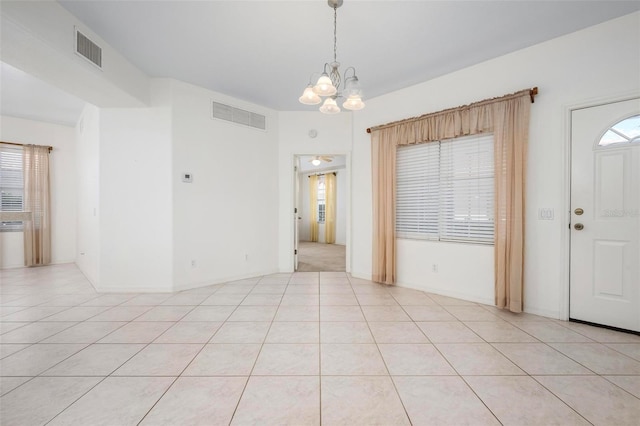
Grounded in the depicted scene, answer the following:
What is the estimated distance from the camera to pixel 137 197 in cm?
367

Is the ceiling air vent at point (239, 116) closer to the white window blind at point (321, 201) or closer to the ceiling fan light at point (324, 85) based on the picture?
the ceiling fan light at point (324, 85)

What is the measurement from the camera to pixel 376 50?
9.78ft

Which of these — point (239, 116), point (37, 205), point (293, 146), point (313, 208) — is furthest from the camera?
point (313, 208)

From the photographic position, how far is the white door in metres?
2.46

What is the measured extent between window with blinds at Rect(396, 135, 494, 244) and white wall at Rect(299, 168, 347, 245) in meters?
5.10

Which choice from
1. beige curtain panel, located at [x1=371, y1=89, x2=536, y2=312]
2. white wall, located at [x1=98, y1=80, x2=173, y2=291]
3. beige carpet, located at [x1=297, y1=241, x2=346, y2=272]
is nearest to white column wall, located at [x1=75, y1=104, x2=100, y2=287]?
white wall, located at [x1=98, y1=80, x2=173, y2=291]

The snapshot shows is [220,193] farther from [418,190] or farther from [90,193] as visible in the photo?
[418,190]

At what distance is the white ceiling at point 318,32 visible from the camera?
2.36m

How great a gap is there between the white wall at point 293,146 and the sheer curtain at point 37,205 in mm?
5050

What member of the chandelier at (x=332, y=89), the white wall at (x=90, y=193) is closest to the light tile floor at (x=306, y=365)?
the white wall at (x=90, y=193)

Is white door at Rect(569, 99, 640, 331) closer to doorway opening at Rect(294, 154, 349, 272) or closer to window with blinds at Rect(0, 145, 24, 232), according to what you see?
doorway opening at Rect(294, 154, 349, 272)

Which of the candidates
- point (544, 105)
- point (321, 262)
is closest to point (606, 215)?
point (544, 105)

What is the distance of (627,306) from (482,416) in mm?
2278

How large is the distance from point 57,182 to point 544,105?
28.6 feet
